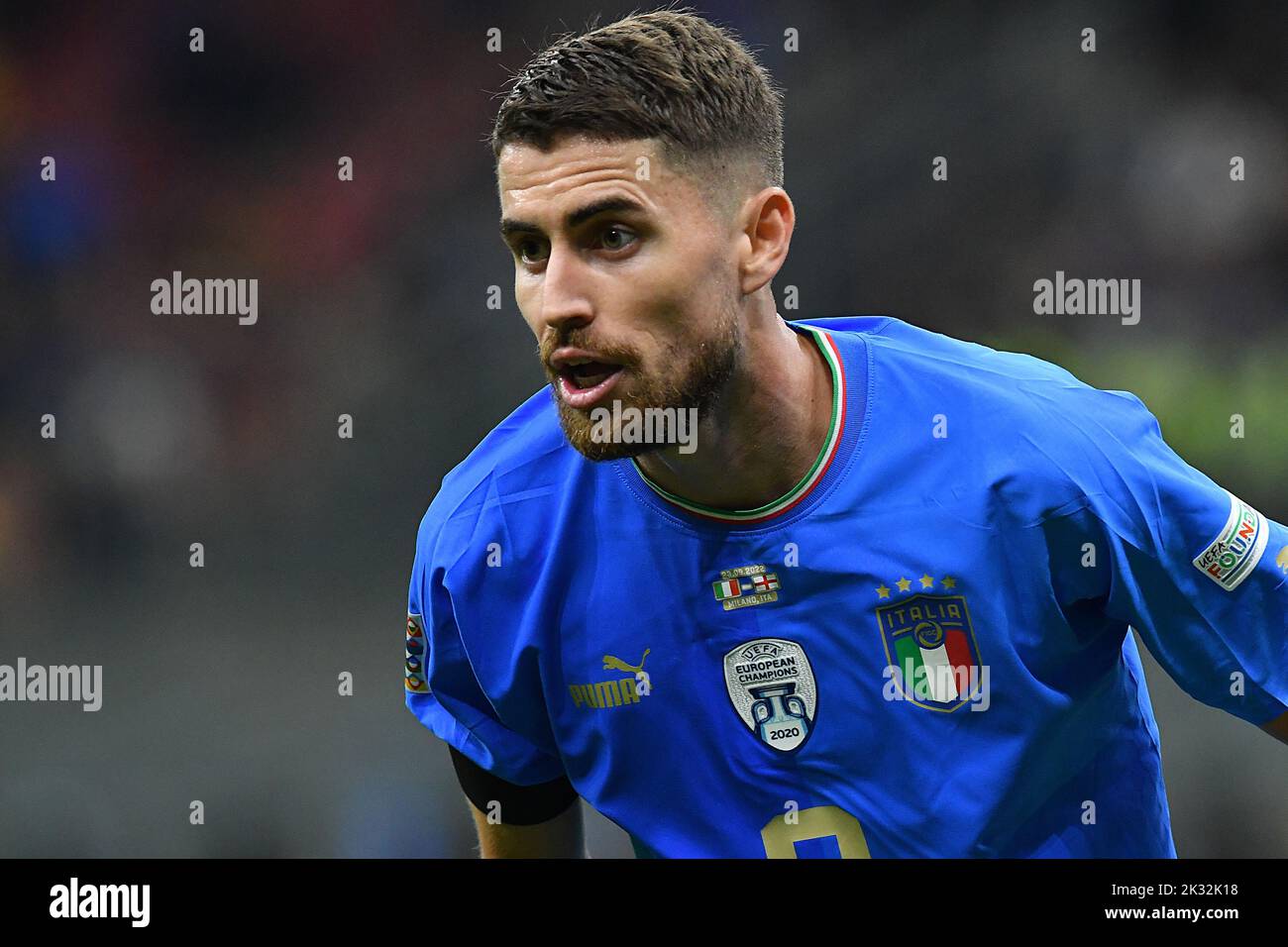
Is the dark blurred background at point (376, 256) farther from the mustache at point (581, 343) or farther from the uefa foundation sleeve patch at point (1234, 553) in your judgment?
the mustache at point (581, 343)

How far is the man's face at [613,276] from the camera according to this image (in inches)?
85.7

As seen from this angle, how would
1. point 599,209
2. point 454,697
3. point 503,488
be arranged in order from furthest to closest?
1. point 454,697
2. point 503,488
3. point 599,209

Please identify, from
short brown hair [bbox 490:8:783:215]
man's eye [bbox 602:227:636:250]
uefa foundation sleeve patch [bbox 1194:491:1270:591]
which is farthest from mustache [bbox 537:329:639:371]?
uefa foundation sleeve patch [bbox 1194:491:1270:591]

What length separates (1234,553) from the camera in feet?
7.70

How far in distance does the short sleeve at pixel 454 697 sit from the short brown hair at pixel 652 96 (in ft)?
2.60

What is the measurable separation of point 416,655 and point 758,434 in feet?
2.65

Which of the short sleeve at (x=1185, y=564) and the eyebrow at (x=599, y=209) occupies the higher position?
the eyebrow at (x=599, y=209)

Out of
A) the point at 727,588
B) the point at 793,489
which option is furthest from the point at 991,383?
the point at 727,588

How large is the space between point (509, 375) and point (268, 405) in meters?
0.95

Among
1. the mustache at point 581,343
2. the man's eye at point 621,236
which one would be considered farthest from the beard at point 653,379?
the man's eye at point 621,236

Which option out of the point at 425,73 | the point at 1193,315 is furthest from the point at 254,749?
the point at 1193,315

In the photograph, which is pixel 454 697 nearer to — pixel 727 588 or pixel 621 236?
pixel 727 588

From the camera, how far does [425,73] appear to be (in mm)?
6129

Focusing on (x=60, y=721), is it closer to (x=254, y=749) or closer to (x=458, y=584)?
(x=254, y=749)
